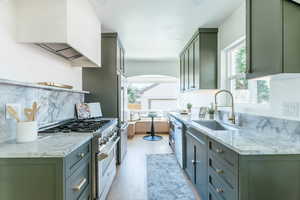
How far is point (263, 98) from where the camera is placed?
1.85 m

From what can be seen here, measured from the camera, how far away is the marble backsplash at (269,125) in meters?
1.33

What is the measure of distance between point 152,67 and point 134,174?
376cm

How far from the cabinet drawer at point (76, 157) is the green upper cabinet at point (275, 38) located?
5.22 ft

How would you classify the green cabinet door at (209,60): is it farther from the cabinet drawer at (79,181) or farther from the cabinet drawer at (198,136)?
the cabinet drawer at (79,181)

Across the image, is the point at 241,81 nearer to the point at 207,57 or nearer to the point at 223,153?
the point at 207,57

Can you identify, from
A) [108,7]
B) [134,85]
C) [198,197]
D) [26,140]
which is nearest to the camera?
[26,140]

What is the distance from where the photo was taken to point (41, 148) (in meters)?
1.09

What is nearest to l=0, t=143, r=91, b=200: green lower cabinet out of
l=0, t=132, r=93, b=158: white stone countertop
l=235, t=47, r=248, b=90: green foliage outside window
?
l=0, t=132, r=93, b=158: white stone countertop

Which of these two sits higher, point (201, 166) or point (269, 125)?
point (269, 125)

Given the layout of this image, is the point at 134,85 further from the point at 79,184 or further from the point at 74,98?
the point at 79,184

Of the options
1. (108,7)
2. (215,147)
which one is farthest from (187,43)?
(215,147)

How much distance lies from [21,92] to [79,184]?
3.21 feet

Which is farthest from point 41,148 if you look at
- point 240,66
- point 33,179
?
point 240,66

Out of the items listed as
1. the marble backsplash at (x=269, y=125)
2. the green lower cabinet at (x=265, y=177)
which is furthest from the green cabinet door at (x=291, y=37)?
the green lower cabinet at (x=265, y=177)
